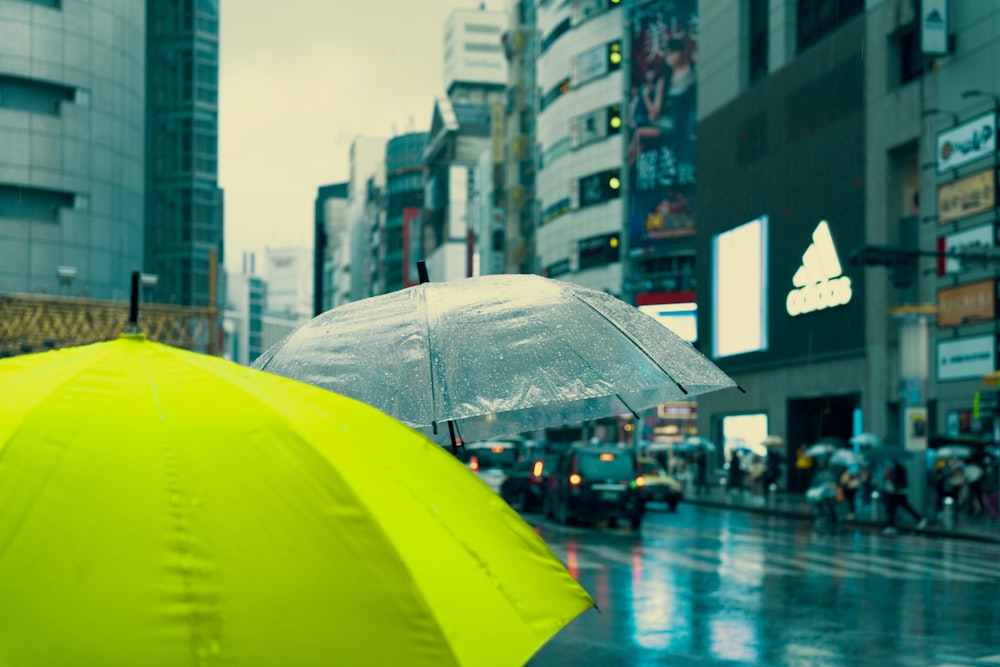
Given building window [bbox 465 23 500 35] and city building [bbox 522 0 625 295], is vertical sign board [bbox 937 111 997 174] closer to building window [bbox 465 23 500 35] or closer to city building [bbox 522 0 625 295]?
city building [bbox 522 0 625 295]

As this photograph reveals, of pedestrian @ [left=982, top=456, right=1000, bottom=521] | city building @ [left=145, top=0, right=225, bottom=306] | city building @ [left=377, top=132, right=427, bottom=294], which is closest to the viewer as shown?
pedestrian @ [left=982, top=456, right=1000, bottom=521]

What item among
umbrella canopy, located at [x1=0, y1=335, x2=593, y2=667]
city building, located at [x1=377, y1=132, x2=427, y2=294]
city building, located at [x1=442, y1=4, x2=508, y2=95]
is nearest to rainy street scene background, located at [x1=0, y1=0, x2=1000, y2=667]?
umbrella canopy, located at [x1=0, y1=335, x2=593, y2=667]

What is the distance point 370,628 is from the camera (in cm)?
339

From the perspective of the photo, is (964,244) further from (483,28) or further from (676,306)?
(483,28)

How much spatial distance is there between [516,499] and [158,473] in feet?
112

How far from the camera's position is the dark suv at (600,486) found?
2934 centimetres

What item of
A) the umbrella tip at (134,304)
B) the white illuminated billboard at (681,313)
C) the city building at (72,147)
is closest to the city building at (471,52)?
the white illuminated billboard at (681,313)

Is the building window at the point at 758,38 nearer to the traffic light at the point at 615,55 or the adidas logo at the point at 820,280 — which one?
the adidas logo at the point at 820,280

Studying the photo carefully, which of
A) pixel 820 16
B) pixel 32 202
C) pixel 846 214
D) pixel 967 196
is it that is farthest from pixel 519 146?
pixel 967 196

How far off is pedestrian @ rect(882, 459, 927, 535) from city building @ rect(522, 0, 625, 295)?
53853 millimetres

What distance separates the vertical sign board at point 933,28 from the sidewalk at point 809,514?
1316cm

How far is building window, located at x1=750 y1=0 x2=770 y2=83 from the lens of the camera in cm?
5931

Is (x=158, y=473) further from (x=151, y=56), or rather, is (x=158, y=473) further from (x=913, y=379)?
(x=151, y=56)

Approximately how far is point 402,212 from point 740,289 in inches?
4504
